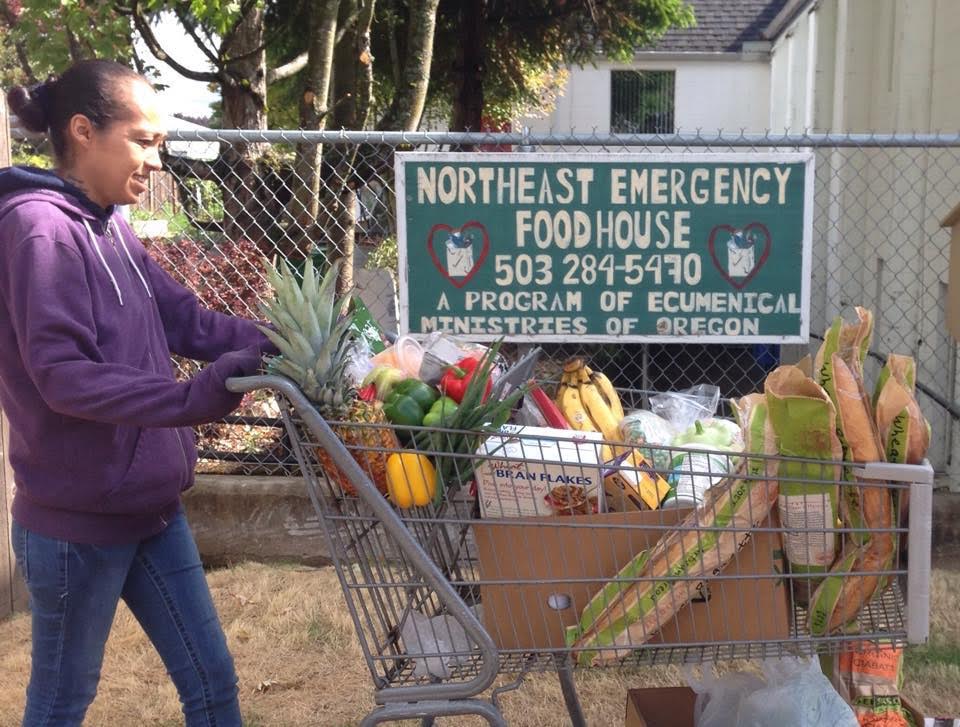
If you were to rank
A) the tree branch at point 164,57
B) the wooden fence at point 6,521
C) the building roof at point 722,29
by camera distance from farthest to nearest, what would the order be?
the building roof at point 722,29, the tree branch at point 164,57, the wooden fence at point 6,521

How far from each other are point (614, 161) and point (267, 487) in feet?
7.35

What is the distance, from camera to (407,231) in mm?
4832

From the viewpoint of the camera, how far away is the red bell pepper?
2.36 m

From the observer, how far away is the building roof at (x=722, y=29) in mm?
22609

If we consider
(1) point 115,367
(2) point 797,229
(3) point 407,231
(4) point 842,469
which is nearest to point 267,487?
(3) point 407,231

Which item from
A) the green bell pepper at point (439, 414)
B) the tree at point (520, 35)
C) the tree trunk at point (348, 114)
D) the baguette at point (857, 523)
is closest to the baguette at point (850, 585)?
the baguette at point (857, 523)

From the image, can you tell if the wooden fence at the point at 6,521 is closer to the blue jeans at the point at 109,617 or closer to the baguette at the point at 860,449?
the blue jeans at the point at 109,617

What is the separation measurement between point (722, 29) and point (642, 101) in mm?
2266

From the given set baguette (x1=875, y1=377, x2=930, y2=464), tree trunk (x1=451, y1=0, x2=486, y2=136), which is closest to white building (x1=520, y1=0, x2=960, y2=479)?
tree trunk (x1=451, y1=0, x2=486, y2=136)

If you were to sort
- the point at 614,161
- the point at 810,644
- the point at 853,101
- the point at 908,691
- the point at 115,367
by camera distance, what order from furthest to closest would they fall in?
the point at 853,101
the point at 614,161
the point at 908,691
the point at 810,644
the point at 115,367

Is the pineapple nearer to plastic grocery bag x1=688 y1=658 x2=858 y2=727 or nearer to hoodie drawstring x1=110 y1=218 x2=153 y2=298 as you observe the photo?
hoodie drawstring x1=110 y1=218 x2=153 y2=298

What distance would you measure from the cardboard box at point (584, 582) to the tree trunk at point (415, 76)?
6070 mm

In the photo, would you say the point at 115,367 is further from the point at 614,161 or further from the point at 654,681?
the point at 614,161

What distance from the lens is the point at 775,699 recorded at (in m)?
2.86
